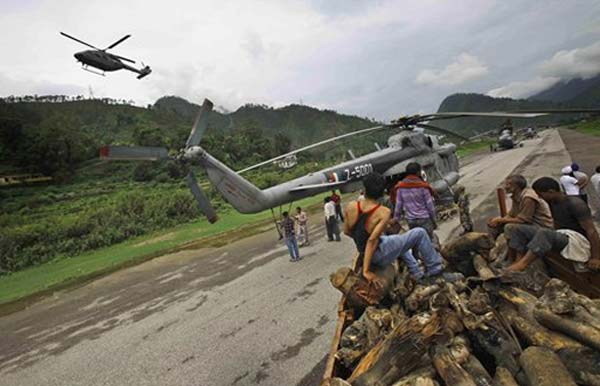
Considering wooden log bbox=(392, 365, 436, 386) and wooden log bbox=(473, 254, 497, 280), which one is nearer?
wooden log bbox=(392, 365, 436, 386)

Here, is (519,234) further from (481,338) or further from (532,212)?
(481,338)

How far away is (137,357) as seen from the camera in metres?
6.20

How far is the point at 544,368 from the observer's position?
2154mm

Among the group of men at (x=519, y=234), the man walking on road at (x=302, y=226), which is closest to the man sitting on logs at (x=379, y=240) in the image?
the group of men at (x=519, y=234)

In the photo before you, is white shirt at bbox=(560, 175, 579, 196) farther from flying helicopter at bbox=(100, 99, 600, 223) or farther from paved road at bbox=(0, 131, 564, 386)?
paved road at bbox=(0, 131, 564, 386)

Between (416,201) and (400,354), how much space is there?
3.78 metres

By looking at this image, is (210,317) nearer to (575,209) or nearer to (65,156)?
(575,209)

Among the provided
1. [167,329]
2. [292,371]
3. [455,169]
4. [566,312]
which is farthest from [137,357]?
[455,169]

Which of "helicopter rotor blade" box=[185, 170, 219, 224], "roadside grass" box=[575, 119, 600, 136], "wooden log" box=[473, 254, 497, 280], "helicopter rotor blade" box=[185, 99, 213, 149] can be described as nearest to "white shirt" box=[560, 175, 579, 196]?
"wooden log" box=[473, 254, 497, 280]

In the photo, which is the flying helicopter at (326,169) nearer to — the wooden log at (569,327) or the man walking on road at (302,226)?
the man walking on road at (302,226)

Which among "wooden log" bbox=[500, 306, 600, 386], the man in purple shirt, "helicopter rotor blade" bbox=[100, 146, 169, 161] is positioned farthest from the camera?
"helicopter rotor blade" bbox=[100, 146, 169, 161]

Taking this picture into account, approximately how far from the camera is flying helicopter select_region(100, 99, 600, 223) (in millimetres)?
8501

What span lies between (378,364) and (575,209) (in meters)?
3.52

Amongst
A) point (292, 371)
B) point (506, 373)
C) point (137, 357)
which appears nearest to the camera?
point (506, 373)
